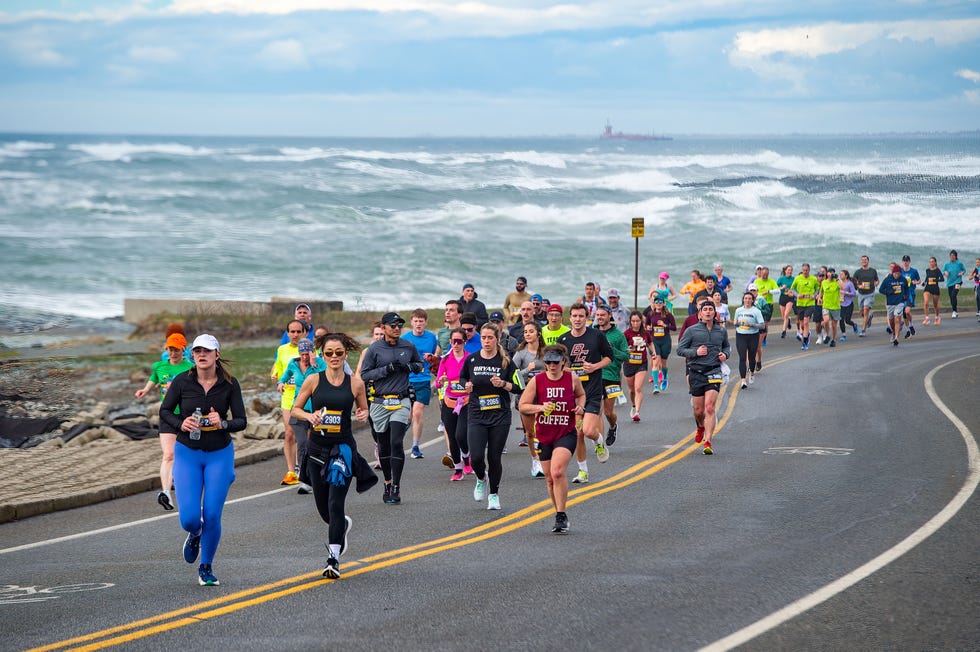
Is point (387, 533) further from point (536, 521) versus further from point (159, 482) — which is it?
point (159, 482)

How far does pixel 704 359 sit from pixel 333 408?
26.1 feet

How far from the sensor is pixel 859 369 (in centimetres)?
2614

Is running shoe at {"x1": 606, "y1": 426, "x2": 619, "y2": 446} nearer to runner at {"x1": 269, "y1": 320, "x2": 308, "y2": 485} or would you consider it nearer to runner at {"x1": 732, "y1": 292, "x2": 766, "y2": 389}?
runner at {"x1": 269, "y1": 320, "x2": 308, "y2": 485}

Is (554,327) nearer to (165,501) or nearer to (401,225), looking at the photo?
(165,501)

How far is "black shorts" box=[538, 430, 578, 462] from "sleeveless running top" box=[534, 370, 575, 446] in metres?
0.02

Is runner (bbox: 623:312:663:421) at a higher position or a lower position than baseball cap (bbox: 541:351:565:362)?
lower

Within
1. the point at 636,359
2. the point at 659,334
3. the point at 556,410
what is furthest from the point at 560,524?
the point at 659,334

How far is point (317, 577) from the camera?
947 cm

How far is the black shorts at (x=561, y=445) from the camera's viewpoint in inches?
452

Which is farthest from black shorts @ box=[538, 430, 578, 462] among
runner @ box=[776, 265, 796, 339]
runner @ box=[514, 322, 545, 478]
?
runner @ box=[776, 265, 796, 339]

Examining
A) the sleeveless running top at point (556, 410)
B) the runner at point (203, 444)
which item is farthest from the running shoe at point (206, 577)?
the sleeveless running top at point (556, 410)

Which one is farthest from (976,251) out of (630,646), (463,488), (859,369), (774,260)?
(630,646)

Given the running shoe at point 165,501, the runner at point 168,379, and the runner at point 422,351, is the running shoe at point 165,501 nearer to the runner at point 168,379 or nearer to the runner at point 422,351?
the runner at point 168,379

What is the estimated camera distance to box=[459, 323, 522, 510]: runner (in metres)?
13.0
